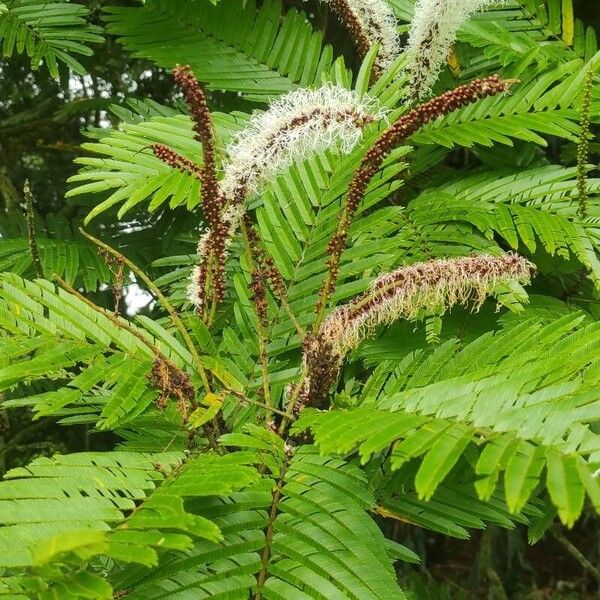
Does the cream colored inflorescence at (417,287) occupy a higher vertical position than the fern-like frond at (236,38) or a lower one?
lower

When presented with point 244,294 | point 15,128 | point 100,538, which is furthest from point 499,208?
point 15,128

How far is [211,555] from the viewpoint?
2.40 ft

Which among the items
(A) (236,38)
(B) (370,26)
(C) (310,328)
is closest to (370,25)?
(B) (370,26)

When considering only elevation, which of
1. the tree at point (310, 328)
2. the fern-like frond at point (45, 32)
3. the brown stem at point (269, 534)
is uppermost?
the fern-like frond at point (45, 32)

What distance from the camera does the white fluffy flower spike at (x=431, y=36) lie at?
49.8 inches

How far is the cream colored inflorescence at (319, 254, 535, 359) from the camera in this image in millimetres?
900

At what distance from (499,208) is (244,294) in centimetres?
47

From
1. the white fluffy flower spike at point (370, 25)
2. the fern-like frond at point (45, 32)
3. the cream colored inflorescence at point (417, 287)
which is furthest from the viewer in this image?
the fern-like frond at point (45, 32)

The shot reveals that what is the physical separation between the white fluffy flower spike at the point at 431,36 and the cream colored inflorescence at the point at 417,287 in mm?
539

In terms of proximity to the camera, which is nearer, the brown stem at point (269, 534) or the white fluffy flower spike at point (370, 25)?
the brown stem at point (269, 534)

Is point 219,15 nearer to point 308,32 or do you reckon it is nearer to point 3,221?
point 308,32

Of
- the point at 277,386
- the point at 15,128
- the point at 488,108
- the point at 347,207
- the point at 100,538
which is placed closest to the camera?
the point at 100,538

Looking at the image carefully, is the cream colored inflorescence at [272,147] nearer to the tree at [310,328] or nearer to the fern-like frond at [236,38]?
the tree at [310,328]

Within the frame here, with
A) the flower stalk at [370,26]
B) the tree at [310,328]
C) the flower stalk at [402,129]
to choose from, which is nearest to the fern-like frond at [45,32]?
the tree at [310,328]
